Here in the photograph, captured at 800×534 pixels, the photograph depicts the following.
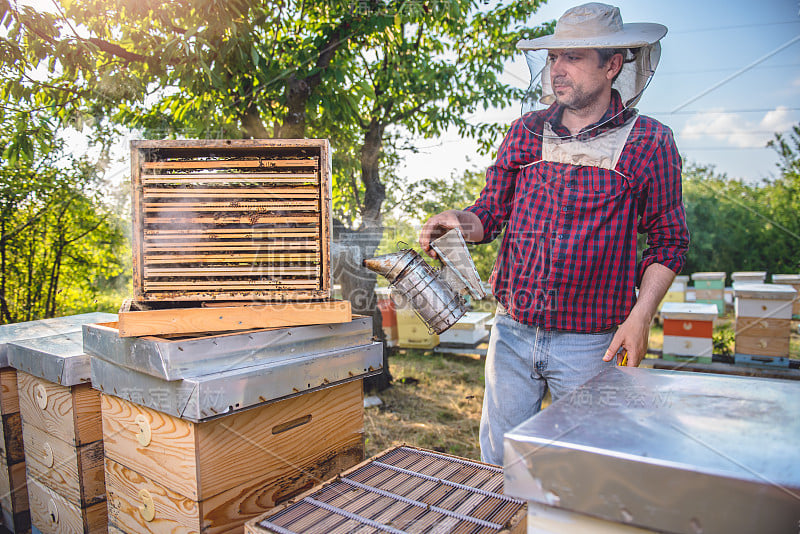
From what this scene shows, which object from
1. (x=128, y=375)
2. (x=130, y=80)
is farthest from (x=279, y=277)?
(x=130, y=80)

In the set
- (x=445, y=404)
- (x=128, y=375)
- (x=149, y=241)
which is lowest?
(x=445, y=404)

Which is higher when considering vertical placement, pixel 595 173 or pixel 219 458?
pixel 595 173

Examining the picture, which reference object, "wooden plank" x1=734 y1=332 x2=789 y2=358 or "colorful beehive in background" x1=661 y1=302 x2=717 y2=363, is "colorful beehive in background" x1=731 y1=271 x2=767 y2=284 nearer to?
"wooden plank" x1=734 y1=332 x2=789 y2=358

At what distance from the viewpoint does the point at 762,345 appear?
18.8 feet

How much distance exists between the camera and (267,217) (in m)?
1.50

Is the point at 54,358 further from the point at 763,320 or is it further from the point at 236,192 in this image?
the point at 763,320

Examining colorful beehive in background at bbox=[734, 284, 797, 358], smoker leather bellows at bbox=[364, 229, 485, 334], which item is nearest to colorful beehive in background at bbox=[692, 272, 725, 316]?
colorful beehive in background at bbox=[734, 284, 797, 358]

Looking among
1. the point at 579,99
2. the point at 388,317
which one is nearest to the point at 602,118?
the point at 579,99

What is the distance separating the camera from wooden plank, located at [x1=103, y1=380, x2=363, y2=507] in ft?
3.90

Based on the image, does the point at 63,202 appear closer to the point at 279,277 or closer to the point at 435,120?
the point at 435,120

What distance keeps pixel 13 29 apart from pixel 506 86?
435 cm

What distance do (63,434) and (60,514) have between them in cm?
35

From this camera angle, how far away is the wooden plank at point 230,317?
4.09 ft

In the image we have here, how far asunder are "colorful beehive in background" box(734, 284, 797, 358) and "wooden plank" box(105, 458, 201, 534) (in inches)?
253
